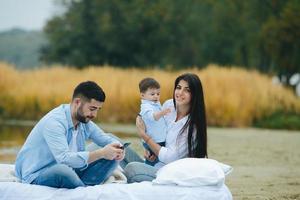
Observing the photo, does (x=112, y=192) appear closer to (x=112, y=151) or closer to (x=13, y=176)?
(x=112, y=151)

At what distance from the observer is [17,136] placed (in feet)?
45.8

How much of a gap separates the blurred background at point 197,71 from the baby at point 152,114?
1.37 m

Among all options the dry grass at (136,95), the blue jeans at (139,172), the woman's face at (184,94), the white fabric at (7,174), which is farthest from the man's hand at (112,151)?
the dry grass at (136,95)

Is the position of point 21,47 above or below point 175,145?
above

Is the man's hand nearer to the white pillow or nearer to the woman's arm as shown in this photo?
the white pillow

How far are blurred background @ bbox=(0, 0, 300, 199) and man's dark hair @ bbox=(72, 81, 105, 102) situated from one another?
8.42ft

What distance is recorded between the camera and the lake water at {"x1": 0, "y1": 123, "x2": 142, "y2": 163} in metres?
11.0

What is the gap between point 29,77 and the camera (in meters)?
21.4

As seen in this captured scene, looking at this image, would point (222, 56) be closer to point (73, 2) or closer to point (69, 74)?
point (73, 2)

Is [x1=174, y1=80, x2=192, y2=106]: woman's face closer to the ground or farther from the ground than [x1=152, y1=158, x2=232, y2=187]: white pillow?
farther from the ground

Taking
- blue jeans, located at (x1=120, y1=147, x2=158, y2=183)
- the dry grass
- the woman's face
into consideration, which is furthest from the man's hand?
the dry grass

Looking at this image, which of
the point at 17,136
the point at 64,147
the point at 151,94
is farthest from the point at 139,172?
the point at 17,136

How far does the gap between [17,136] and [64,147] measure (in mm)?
9061

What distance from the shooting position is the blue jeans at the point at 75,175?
16.9ft
